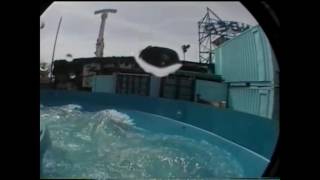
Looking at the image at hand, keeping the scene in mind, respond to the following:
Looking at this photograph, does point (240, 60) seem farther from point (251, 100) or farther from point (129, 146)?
point (129, 146)

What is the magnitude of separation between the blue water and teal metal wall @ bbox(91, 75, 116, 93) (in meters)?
0.18

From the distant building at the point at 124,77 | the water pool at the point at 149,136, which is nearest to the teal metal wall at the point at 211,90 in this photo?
the distant building at the point at 124,77

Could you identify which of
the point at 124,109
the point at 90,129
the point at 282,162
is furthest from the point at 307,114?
the point at 90,129

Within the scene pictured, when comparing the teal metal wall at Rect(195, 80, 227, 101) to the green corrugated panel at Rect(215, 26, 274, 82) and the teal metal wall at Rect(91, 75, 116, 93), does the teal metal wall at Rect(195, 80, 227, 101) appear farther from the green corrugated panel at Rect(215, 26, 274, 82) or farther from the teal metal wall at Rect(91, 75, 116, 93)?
the teal metal wall at Rect(91, 75, 116, 93)

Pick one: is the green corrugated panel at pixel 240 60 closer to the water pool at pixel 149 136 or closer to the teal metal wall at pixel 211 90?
the teal metal wall at pixel 211 90

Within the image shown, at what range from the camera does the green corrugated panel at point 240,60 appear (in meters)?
2.12

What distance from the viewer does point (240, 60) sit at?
230 centimetres

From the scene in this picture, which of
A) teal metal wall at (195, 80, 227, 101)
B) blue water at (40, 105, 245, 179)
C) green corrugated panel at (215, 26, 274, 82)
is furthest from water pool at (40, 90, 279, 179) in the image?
green corrugated panel at (215, 26, 274, 82)

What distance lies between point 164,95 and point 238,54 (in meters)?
0.53

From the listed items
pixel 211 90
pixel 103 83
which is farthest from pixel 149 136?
pixel 103 83

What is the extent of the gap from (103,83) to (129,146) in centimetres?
79

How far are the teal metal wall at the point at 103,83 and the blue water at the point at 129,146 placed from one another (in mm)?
183

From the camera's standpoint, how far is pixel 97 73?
2.00 meters
